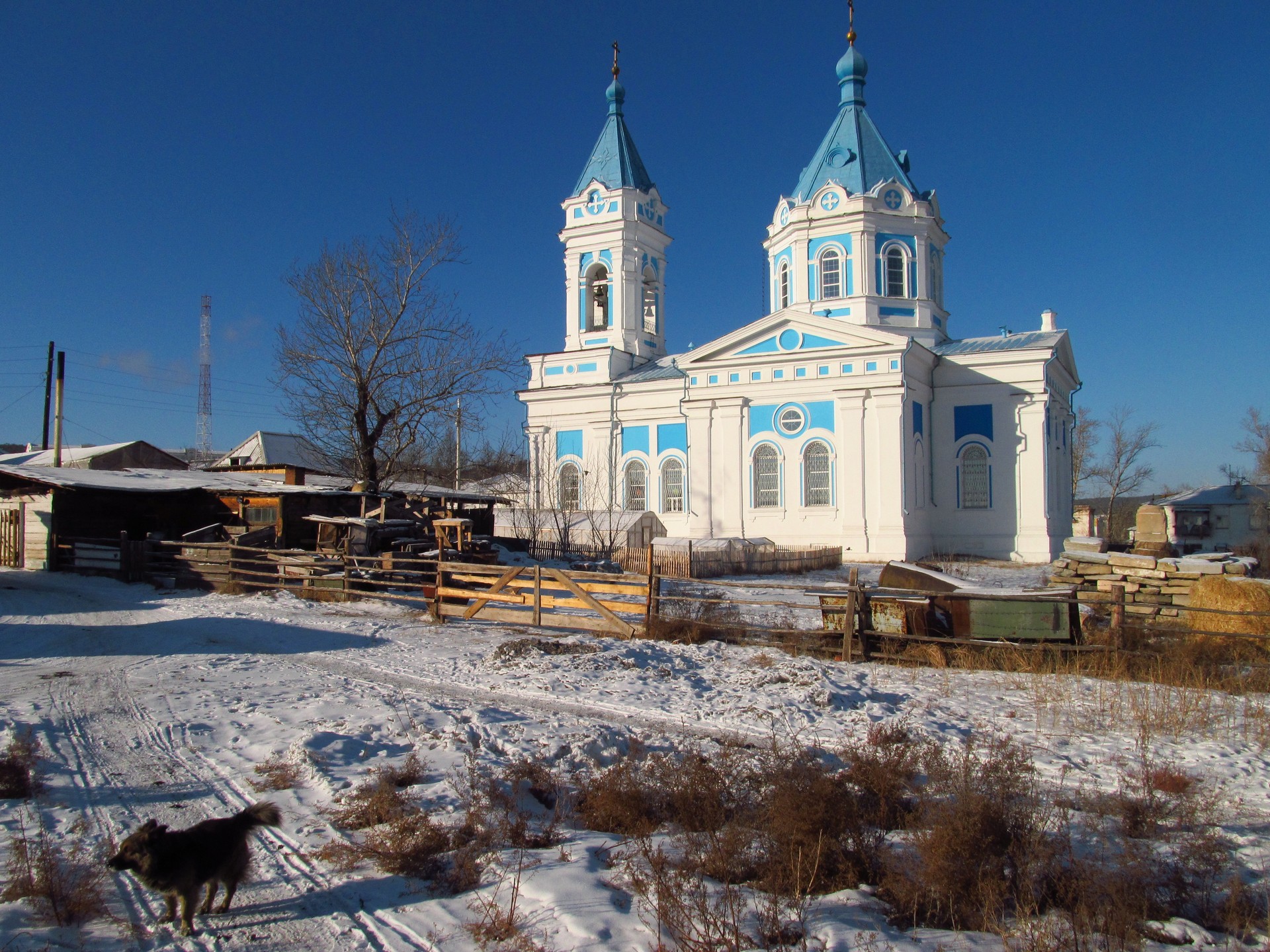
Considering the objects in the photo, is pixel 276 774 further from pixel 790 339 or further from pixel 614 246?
pixel 614 246

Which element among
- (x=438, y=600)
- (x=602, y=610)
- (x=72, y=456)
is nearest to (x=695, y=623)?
(x=602, y=610)

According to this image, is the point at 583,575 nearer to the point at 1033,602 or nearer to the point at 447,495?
the point at 1033,602

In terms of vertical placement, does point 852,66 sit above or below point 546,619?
above

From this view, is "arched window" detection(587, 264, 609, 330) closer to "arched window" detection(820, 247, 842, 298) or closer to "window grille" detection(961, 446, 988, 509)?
"arched window" detection(820, 247, 842, 298)


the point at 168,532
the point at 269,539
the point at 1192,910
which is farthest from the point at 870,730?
the point at 168,532

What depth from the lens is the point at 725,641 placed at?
1245 cm

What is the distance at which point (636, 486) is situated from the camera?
33.4m

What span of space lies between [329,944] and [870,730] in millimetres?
5117

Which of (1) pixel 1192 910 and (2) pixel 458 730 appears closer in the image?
(1) pixel 1192 910

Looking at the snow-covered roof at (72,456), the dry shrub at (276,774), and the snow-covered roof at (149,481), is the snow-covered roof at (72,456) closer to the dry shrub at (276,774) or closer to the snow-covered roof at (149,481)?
the snow-covered roof at (149,481)

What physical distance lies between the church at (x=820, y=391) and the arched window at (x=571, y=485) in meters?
0.08

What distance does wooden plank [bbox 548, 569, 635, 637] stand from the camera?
12.7 metres

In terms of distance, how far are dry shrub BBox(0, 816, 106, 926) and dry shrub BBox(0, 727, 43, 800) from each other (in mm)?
799

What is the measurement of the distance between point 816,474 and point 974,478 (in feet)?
18.0
